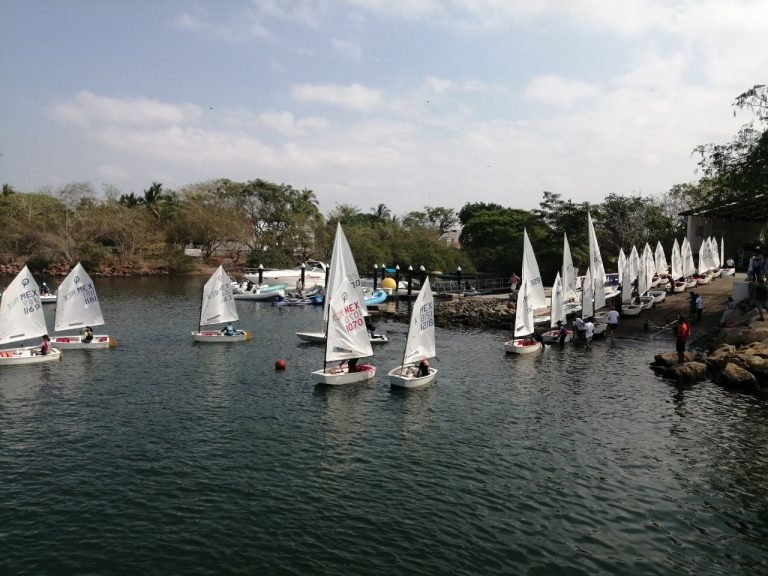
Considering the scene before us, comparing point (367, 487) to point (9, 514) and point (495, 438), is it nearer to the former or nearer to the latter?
point (495, 438)

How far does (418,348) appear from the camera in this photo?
3872cm

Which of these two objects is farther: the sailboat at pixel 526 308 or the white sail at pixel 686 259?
the white sail at pixel 686 259

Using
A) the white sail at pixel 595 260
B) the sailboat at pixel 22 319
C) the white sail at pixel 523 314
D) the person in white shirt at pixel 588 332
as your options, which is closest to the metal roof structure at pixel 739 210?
the white sail at pixel 595 260

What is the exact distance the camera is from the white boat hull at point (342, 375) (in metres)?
36.4

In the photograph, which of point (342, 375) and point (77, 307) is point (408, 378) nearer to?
point (342, 375)

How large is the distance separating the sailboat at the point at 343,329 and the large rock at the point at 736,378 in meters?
22.4

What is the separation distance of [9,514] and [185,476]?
228 inches

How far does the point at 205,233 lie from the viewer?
12738 centimetres

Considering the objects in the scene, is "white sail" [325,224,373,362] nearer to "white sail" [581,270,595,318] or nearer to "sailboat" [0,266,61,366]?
"sailboat" [0,266,61,366]

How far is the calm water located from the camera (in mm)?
17969

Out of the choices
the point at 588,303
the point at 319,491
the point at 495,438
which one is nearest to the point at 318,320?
the point at 588,303

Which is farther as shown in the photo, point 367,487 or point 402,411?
point 402,411

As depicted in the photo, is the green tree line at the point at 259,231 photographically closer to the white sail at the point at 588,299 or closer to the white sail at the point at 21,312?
the white sail at the point at 588,299

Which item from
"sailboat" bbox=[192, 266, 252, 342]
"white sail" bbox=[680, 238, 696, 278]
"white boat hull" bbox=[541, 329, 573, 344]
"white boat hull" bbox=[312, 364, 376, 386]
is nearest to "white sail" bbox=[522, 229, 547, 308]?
"white boat hull" bbox=[541, 329, 573, 344]
